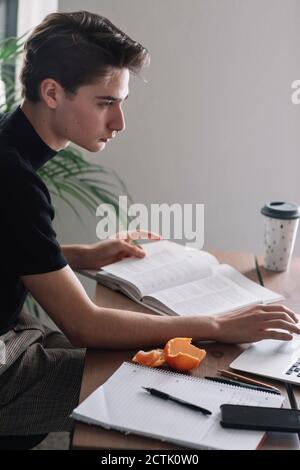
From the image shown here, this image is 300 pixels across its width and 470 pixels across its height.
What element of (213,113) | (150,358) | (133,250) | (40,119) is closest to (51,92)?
(40,119)

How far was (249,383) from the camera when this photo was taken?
1257 millimetres

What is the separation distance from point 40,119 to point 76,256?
41 centimetres

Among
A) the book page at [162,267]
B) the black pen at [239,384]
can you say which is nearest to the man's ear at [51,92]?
the book page at [162,267]

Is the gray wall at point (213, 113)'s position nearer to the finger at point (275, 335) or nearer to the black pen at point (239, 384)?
the finger at point (275, 335)

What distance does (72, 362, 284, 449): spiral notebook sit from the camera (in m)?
1.06

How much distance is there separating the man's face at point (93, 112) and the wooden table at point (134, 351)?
355 millimetres

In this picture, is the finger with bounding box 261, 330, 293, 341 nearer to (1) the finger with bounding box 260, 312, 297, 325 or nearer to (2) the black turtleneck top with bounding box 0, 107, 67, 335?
(1) the finger with bounding box 260, 312, 297, 325

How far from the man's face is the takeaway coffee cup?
0.47m

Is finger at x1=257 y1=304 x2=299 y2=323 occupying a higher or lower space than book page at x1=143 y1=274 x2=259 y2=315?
higher

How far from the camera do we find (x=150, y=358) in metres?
1.30

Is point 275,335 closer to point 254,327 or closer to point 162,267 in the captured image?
point 254,327

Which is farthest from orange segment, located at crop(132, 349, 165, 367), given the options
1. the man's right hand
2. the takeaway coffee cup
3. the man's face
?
the takeaway coffee cup

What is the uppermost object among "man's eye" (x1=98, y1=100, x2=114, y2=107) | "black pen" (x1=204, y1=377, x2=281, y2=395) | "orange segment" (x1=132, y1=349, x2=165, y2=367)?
"man's eye" (x1=98, y1=100, x2=114, y2=107)

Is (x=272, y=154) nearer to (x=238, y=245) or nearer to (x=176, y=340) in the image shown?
(x=238, y=245)
